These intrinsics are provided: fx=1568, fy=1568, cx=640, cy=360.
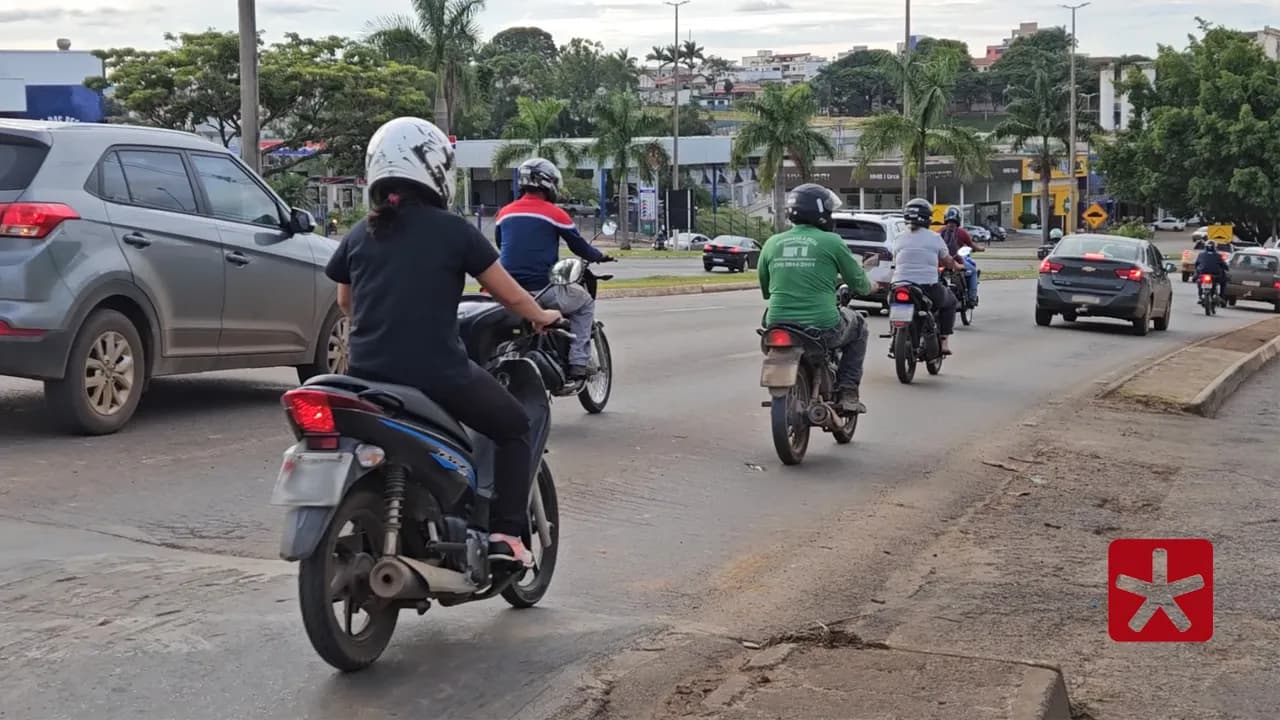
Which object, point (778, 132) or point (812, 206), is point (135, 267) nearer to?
point (812, 206)

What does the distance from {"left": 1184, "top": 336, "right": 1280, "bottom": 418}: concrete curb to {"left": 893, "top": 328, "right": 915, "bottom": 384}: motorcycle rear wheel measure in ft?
8.50

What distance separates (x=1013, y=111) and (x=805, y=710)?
9047cm

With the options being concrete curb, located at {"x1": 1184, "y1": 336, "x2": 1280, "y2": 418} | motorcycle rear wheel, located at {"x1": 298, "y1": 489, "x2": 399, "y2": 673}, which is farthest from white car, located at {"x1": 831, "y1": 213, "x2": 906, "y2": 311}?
motorcycle rear wheel, located at {"x1": 298, "y1": 489, "x2": 399, "y2": 673}

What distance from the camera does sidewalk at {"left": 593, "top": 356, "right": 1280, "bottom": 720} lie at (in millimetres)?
5059

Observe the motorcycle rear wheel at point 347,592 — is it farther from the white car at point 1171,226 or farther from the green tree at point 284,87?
the white car at point 1171,226

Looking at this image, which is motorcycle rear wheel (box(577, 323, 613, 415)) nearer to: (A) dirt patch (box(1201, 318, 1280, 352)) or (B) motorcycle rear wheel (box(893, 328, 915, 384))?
(B) motorcycle rear wheel (box(893, 328, 915, 384))

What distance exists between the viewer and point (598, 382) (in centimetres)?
1219

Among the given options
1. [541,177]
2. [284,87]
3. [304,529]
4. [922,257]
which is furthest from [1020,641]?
[284,87]

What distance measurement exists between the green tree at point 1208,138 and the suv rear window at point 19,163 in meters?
65.9

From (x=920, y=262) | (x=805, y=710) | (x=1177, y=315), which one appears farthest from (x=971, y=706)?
(x=1177, y=315)

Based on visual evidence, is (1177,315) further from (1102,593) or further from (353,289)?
(353,289)

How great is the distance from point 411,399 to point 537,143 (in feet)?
237

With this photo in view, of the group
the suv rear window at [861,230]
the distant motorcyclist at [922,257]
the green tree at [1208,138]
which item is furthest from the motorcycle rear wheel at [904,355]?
the green tree at [1208,138]

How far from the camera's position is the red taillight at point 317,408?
4930mm
